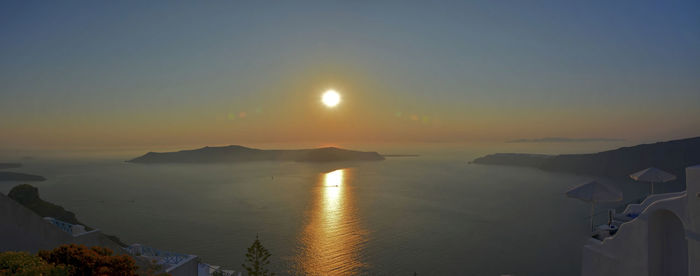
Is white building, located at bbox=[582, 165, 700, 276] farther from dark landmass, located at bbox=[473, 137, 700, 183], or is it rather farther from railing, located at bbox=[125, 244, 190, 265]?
dark landmass, located at bbox=[473, 137, 700, 183]

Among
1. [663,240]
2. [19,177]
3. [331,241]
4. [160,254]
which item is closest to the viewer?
[663,240]

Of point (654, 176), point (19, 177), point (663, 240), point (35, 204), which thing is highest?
point (654, 176)

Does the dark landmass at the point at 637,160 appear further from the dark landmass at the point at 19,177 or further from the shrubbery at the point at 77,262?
the dark landmass at the point at 19,177

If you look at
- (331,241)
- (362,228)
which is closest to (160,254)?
(331,241)

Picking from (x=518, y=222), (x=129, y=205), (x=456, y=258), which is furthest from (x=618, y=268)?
(x=129, y=205)

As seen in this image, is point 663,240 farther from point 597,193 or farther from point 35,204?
point 35,204

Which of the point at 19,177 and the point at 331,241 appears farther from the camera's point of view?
the point at 19,177

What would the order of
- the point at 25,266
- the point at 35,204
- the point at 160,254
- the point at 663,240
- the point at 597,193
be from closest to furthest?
the point at 25,266, the point at 663,240, the point at 160,254, the point at 597,193, the point at 35,204

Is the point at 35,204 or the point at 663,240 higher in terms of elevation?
the point at 663,240
